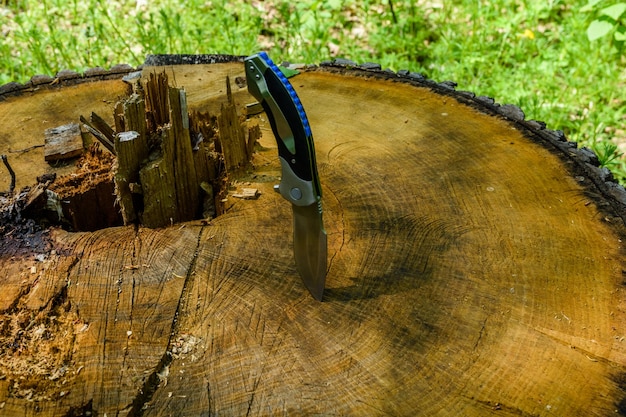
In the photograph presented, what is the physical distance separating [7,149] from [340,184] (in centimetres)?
119

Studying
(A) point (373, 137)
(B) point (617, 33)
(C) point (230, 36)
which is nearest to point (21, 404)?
(A) point (373, 137)

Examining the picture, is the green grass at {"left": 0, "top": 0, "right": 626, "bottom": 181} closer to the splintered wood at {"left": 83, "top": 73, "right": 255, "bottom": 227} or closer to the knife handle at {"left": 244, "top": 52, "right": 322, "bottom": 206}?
→ the splintered wood at {"left": 83, "top": 73, "right": 255, "bottom": 227}

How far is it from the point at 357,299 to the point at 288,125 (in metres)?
0.49

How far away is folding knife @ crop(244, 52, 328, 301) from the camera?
5.24 feet

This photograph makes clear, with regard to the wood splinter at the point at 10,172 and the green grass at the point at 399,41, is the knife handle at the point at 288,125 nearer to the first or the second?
the wood splinter at the point at 10,172

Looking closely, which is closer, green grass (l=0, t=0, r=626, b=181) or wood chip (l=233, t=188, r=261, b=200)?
wood chip (l=233, t=188, r=261, b=200)

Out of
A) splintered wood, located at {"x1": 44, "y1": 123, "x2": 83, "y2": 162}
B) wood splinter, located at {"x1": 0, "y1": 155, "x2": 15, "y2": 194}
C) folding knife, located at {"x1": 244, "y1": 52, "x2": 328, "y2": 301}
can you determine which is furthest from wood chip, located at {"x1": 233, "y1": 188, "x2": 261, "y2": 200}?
wood splinter, located at {"x1": 0, "y1": 155, "x2": 15, "y2": 194}

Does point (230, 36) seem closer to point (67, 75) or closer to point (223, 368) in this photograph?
point (67, 75)

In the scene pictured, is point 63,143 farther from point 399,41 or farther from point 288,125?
point 399,41

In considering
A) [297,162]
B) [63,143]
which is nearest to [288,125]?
[297,162]

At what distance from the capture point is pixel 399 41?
4.39 meters

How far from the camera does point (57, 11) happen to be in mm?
4715

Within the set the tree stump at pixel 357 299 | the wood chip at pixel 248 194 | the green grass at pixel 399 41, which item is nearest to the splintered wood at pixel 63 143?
the tree stump at pixel 357 299

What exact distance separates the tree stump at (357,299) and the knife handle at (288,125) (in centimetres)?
25
